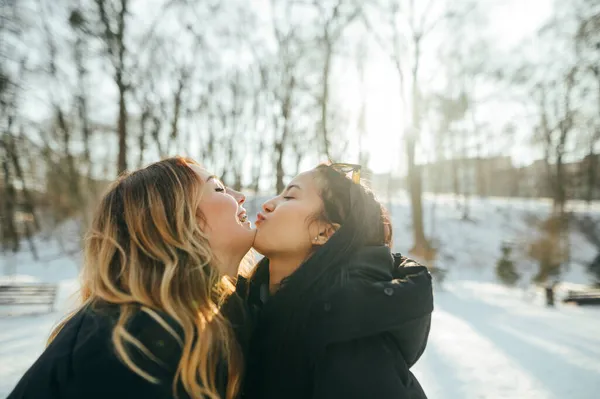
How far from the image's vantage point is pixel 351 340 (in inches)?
63.7

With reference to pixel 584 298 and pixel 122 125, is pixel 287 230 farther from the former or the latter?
pixel 584 298

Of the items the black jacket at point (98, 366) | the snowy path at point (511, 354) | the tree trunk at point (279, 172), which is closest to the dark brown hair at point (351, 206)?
the black jacket at point (98, 366)

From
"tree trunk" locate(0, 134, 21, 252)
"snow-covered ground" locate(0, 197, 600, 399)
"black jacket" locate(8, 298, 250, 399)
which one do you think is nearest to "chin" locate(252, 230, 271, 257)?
"black jacket" locate(8, 298, 250, 399)

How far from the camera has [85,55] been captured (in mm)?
11672

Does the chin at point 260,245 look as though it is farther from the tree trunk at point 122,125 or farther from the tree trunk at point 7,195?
the tree trunk at point 122,125

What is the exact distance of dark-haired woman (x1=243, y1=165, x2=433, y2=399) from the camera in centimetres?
158

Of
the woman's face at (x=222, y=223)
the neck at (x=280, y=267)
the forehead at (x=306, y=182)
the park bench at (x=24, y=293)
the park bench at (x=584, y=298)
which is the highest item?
the forehead at (x=306, y=182)

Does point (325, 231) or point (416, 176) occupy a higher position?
point (416, 176)

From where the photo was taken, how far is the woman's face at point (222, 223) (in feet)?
6.38

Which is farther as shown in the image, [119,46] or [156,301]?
[119,46]

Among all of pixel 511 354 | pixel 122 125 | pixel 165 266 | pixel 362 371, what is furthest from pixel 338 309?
pixel 122 125

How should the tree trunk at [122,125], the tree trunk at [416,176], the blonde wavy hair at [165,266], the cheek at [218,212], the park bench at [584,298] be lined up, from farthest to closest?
the tree trunk at [416,176]
the tree trunk at [122,125]
the park bench at [584,298]
the cheek at [218,212]
the blonde wavy hair at [165,266]

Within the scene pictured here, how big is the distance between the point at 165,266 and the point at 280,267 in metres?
0.78

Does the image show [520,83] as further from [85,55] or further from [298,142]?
Result: [85,55]
